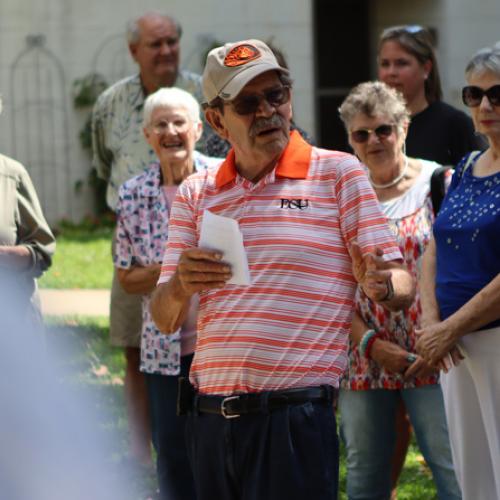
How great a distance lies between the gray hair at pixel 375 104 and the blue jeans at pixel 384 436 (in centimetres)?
121

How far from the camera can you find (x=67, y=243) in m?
16.7

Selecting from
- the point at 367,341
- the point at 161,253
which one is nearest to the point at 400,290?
the point at 367,341

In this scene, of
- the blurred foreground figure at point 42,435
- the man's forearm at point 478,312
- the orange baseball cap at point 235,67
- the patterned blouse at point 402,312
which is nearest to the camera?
the blurred foreground figure at point 42,435

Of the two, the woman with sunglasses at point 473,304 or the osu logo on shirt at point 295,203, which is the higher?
the osu logo on shirt at point 295,203

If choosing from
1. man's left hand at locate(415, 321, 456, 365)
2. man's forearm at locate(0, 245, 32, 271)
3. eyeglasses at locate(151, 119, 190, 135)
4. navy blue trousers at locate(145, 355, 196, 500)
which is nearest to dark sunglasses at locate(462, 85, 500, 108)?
man's left hand at locate(415, 321, 456, 365)

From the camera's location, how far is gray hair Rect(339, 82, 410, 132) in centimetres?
559

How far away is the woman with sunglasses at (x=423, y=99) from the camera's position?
6.38 metres

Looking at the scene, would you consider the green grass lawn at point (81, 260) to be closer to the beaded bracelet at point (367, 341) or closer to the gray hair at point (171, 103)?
the gray hair at point (171, 103)

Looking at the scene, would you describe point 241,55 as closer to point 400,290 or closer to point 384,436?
point 400,290

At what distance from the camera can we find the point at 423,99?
21.9 feet

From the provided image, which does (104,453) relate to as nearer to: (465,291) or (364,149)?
(465,291)

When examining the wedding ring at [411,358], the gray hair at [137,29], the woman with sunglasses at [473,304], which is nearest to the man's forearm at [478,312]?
the woman with sunglasses at [473,304]

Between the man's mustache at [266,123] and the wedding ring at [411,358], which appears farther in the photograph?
the wedding ring at [411,358]

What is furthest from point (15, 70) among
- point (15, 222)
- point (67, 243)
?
point (15, 222)
